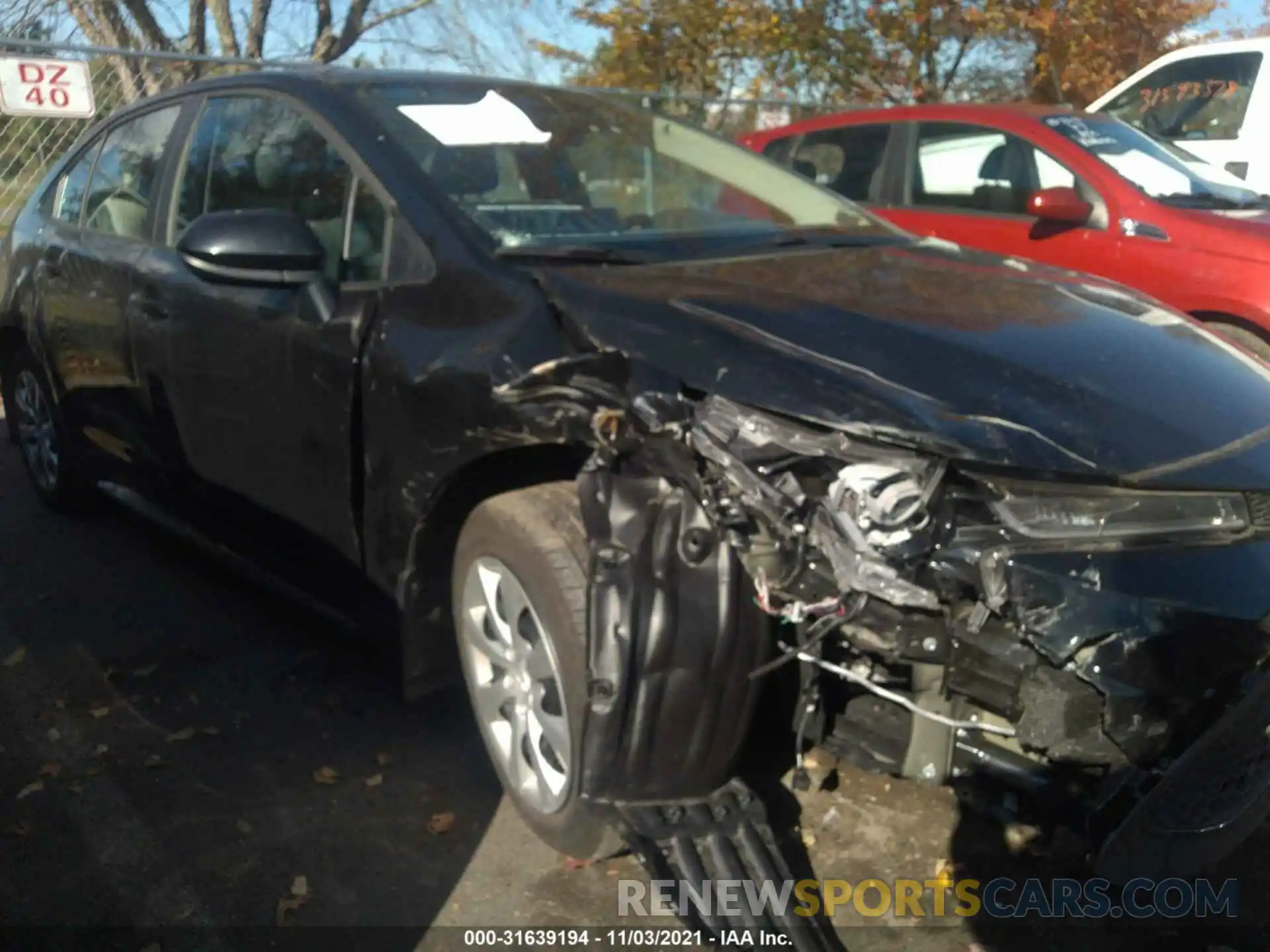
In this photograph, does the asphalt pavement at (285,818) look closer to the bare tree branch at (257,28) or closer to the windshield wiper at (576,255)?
the windshield wiper at (576,255)

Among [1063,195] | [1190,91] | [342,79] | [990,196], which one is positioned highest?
[342,79]

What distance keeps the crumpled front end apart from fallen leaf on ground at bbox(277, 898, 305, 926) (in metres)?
0.72

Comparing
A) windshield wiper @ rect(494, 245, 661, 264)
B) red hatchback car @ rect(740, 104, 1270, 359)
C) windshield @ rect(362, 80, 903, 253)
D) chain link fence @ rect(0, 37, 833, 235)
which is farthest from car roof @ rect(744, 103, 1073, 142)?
windshield wiper @ rect(494, 245, 661, 264)

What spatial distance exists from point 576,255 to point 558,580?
2.71 feet

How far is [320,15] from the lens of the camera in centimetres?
1572

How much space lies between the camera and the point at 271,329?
128 inches

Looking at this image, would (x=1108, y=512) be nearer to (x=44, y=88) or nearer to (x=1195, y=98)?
(x=1195, y=98)

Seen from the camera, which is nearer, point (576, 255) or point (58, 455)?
point (576, 255)

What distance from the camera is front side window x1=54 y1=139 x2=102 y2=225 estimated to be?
15.3 feet

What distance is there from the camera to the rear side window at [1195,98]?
8031 mm

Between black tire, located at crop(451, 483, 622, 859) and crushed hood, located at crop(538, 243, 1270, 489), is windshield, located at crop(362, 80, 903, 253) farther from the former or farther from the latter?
black tire, located at crop(451, 483, 622, 859)

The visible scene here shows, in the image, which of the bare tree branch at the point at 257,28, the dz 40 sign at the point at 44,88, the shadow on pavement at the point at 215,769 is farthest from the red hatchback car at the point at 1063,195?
the bare tree branch at the point at 257,28

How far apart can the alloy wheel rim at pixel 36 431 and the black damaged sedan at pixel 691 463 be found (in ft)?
4.40

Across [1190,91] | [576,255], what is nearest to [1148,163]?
[1190,91]
